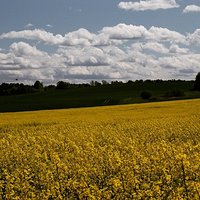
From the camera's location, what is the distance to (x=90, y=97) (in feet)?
233

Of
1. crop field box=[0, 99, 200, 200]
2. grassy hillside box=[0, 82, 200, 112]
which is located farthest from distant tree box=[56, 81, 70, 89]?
crop field box=[0, 99, 200, 200]

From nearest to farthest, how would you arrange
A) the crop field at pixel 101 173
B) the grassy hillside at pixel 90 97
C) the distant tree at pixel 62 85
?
the crop field at pixel 101 173 → the grassy hillside at pixel 90 97 → the distant tree at pixel 62 85

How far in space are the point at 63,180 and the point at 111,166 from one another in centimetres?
119

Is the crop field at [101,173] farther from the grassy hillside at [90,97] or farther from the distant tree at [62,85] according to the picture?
the distant tree at [62,85]

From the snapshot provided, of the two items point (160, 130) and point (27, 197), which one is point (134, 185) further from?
point (160, 130)

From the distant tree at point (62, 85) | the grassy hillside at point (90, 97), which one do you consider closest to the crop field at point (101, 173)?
the grassy hillside at point (90, 97)

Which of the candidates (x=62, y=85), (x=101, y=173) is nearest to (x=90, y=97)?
(x=62, y=85)

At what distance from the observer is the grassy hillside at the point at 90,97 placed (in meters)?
60.8

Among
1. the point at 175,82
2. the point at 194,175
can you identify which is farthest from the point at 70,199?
the point at 175,82

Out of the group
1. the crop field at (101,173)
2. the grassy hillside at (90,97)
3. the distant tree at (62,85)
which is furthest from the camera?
the distant tree at (62,85)

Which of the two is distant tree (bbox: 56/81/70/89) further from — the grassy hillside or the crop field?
the crop field

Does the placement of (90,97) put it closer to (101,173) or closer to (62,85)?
(62,85)

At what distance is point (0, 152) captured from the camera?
12.9 m

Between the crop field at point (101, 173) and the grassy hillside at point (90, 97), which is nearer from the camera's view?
the crop field at point (101, 173)
